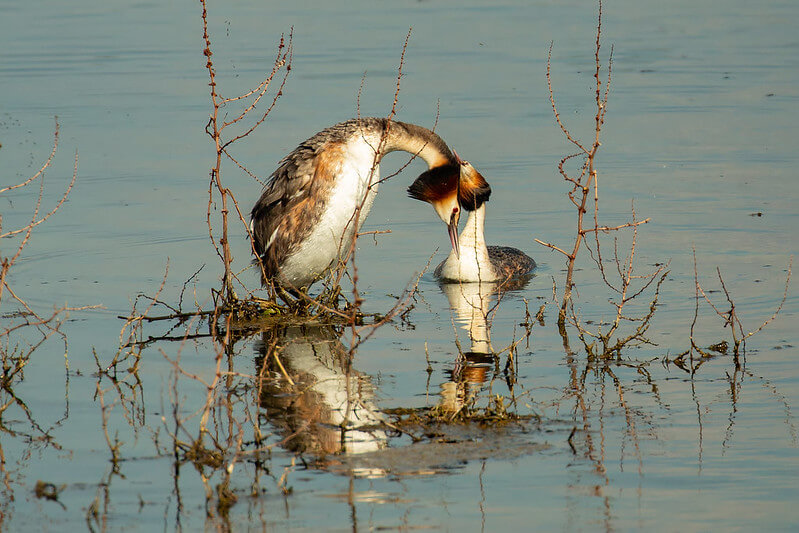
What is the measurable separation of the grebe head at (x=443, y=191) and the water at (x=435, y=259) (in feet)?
1.67

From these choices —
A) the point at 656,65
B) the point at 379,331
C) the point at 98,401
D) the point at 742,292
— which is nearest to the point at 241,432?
the point at 98,401

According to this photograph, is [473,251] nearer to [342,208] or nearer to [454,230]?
[454,230]

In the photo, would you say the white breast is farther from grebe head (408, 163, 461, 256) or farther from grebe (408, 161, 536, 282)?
grebe (408, 161, 536, 282)

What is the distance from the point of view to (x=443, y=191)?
351 inches

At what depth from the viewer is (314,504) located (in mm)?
4836

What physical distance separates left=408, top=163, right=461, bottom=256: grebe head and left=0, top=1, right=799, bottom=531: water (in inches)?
20.0

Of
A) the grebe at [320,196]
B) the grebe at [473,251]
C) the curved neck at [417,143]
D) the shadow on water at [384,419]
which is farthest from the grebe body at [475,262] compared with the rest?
the shadow on water at [384,419]

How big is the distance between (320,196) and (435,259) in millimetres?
2307

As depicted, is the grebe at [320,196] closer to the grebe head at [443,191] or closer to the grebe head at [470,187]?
the grebe head at [443,191]

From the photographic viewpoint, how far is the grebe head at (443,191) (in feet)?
28.4

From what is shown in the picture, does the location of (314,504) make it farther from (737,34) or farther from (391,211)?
(737,34)

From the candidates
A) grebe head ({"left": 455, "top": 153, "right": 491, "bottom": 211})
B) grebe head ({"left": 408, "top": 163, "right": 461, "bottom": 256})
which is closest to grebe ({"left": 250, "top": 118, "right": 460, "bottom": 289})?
grebe head ({"left": 408, "top": 163, "right": 461, "bottom": 256})

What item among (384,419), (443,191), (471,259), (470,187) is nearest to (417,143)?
(443,191)

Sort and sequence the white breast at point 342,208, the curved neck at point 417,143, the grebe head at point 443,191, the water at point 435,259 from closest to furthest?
1. the water at point 435,259
2. the white breast at point 342,208
3. the curved neck at point 417,143
4. the grebe head at point 443,191
